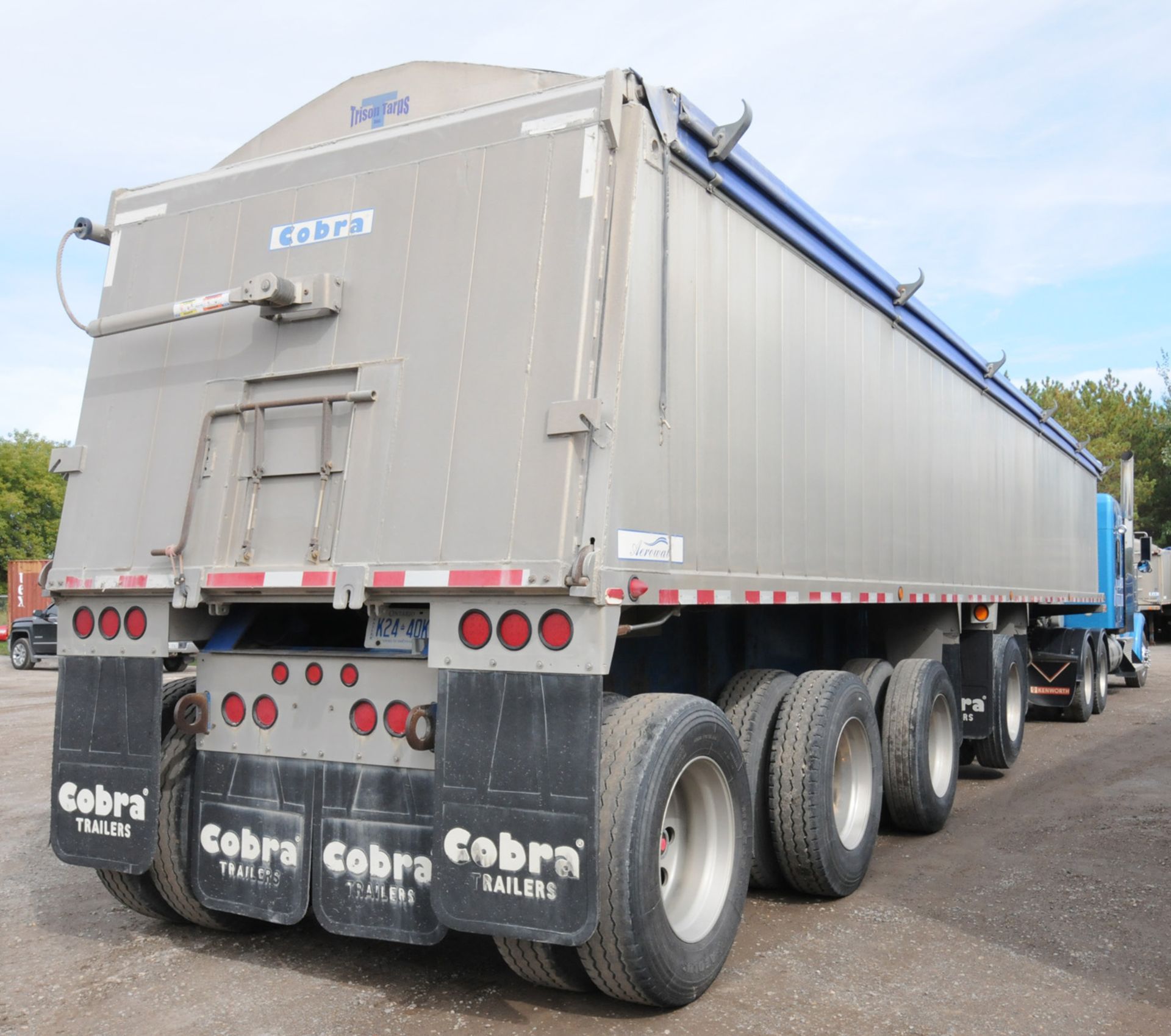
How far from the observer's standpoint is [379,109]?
16.2 ft

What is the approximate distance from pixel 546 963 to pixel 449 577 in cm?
142

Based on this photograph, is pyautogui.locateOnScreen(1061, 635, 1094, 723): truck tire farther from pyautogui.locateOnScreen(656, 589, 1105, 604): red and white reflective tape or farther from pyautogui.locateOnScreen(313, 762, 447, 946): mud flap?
pyautogui.locateOnScreen(313, 762, 447, 946): mud flap

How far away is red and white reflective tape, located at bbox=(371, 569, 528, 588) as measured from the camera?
386 centimetres

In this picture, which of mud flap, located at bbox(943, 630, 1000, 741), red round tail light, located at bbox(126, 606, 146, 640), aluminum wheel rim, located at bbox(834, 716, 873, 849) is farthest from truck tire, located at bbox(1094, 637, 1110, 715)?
red round tail light, located at bbox(126, 606, 146, 640)

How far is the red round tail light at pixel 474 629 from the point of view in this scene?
393 centimetres

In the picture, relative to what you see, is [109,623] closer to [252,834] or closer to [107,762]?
[107,762]

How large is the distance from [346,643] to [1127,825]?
5.57 m

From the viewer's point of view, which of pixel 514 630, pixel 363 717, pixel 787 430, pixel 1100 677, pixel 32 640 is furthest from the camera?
pixel 32 640

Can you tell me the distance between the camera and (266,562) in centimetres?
454

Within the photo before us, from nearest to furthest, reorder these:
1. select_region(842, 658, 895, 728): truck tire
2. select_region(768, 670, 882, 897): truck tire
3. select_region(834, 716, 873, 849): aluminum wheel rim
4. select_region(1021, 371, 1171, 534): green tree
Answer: select_region(768, 670, 882, 897): truck tire
select_region(834, 716, 873, 849): aluminum wheel rim
select_region(842, 658, 895, 728): truck tire
select_region(1021, 371, 1171, 534): green tree

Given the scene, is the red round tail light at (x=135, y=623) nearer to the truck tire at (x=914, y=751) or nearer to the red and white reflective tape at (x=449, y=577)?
the red and white reflective tape at (x=449, y=577)

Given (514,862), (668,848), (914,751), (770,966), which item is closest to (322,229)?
(514,862)

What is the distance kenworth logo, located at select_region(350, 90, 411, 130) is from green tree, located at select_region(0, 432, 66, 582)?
6227 centimetres

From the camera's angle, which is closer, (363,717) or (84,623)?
(363,717)
